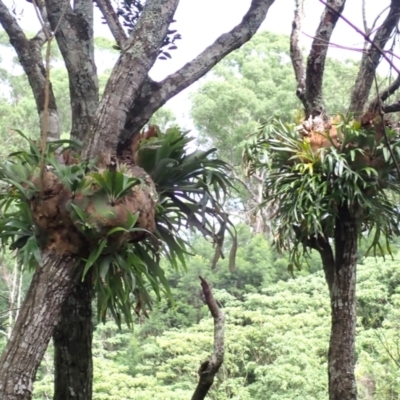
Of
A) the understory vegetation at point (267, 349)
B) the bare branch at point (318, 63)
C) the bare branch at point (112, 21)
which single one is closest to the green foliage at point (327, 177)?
the bare branch at point (318, 63)

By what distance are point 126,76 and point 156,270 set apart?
2.43 feet

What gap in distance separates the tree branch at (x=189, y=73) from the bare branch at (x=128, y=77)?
83mm

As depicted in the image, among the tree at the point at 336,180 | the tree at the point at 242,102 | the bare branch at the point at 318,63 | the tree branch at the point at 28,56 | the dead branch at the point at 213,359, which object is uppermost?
the tree at the point at 242,102

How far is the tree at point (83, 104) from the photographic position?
5.73 feet

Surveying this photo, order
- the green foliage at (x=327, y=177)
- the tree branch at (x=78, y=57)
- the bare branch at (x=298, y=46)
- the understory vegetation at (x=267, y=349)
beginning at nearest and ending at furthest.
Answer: the tree branch at (x=78, y=57) → the green foliage at (x=327, y=177) → the bare branch at (x=298, y=46) → the understory vegetation at (x=267, y=349)

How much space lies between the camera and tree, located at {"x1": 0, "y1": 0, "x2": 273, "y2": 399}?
5.73 ft

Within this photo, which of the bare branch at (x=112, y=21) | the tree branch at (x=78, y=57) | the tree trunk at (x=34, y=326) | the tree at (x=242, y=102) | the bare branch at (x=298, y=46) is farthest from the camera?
the tree at (x=242, y=102)

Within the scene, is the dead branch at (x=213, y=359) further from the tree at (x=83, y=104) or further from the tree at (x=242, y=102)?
the tree at (x=242, y=102)

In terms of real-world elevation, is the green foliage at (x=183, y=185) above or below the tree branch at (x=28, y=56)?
below

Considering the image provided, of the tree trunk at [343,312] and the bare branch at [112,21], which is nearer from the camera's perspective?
the tree trunk at [343,312]

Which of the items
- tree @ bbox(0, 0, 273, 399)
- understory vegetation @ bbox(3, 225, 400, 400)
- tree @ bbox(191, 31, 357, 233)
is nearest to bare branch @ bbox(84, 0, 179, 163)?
tree @ bbox(0, 0, 273, 399)

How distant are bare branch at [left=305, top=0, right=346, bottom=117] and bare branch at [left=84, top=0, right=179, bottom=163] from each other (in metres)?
1.02

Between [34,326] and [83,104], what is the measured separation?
1.17 meters

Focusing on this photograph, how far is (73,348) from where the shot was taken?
248 centimetres
